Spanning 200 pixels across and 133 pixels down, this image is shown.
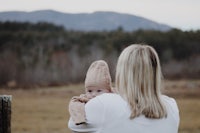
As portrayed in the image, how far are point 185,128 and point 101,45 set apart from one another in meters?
10.9

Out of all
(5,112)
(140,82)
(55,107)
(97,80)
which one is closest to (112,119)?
(140,82)

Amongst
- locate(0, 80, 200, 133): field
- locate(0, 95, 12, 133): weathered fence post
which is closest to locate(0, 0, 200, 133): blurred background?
locate(0, 80, 200, 133): field

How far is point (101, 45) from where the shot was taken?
971 inches

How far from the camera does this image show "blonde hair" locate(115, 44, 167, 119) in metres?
2.03

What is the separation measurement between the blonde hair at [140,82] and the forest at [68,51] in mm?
18789

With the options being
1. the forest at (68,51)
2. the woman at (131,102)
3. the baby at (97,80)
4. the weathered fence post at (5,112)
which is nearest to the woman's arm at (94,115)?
the woman at (131,102)

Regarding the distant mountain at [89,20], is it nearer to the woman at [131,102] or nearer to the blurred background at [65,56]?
the blurred background at [65,56]

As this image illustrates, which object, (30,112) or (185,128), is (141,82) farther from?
(30,112)

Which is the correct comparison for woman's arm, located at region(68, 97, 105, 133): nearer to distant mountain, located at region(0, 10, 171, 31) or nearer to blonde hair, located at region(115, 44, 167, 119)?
blonde hair, located at region(115, 44, 167, 119)

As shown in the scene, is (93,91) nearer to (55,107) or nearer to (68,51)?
(55,107)

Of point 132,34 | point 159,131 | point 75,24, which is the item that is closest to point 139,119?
point 159,131

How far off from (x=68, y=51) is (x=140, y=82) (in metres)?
21.9

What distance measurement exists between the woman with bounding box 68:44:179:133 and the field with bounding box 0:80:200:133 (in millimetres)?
11744

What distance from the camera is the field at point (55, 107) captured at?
1472cm
